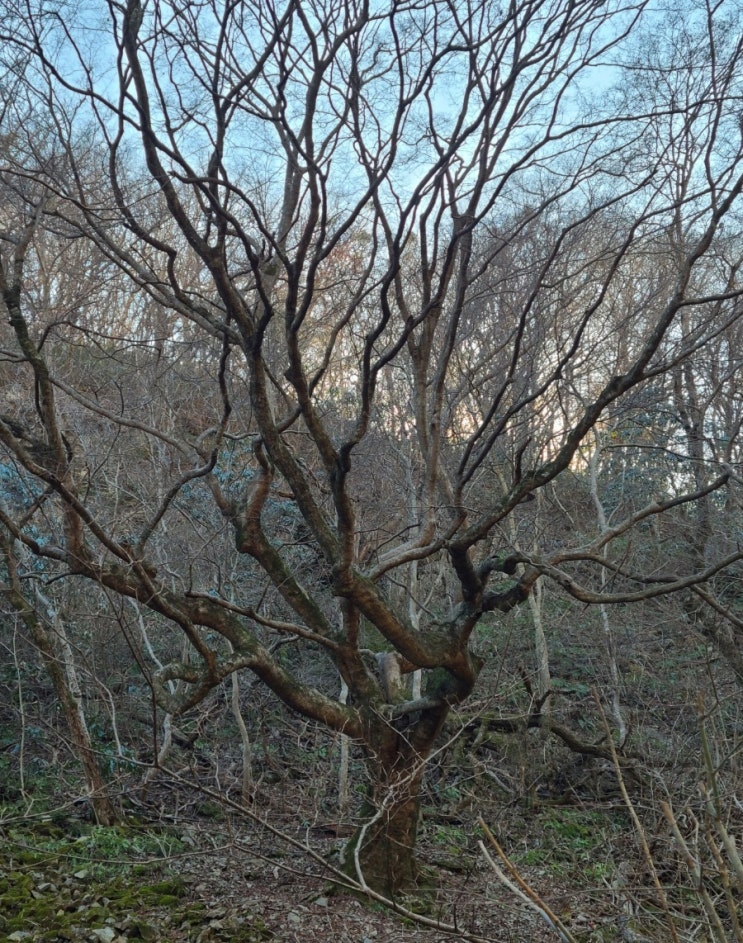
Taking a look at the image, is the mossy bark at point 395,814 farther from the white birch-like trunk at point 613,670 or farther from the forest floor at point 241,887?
the white birch-like trunk at point 613,670

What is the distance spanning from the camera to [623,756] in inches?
304


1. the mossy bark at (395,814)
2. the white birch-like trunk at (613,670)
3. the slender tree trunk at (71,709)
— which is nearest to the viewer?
the mossy bark at (395,814)

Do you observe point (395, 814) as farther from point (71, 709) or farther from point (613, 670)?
point (613, 670)

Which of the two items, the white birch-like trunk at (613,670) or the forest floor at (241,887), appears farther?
the white birch-like trunk at (613,670)

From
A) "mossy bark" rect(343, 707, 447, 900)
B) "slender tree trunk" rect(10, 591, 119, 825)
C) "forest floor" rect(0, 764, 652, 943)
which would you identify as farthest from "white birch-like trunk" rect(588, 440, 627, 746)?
"slender tree trunk" rect(10, 591, 119, 825)

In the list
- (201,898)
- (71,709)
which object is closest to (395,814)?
(201,898)

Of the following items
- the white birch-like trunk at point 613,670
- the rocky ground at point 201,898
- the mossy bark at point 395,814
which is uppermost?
the white birch-like trunk at point 613,670

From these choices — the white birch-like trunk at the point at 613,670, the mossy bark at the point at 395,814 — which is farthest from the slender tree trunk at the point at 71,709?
the white birch-like trunk at the point at 613,670

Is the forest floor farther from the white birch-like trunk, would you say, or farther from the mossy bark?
the white birch-like trunk

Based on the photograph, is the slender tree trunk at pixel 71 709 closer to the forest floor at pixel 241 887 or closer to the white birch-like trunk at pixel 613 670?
the forest floor at pixel 241 887

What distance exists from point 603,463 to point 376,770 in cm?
704

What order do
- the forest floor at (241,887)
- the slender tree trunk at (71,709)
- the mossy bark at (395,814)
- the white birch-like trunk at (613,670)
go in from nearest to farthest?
the forest floor at (241,887)
the mossy bark at (395,814)
the slender tree trunk at (71,709)
the white birch-like trunk at (613,670)

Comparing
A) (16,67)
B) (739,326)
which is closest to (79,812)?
(16,67)

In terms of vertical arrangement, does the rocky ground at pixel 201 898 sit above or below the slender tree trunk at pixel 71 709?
below
